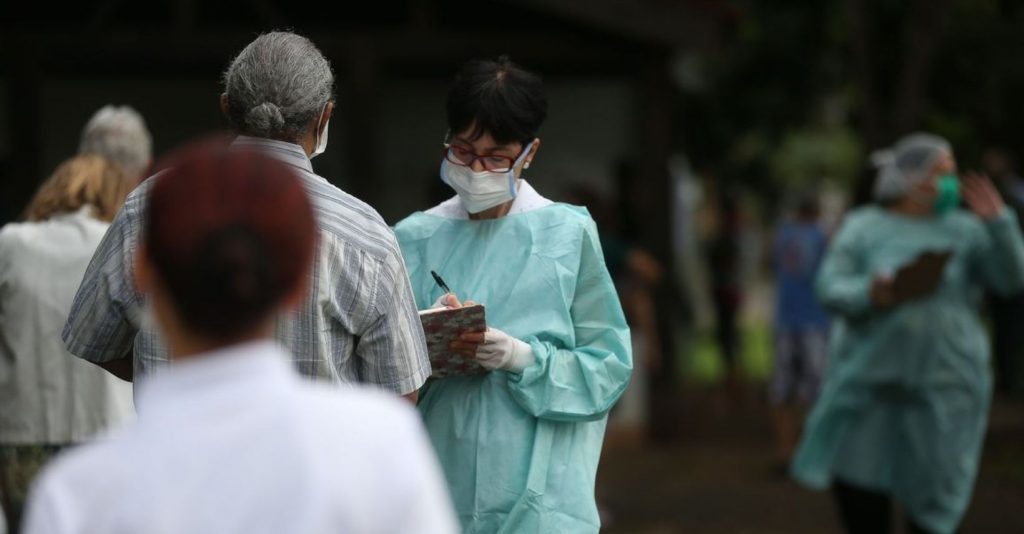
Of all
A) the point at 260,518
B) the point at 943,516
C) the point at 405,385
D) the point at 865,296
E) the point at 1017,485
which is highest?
the point at 260,518

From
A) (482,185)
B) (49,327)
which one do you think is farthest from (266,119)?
(49,327)

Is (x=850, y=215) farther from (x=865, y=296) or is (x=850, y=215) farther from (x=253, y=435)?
(x=253, y=435)

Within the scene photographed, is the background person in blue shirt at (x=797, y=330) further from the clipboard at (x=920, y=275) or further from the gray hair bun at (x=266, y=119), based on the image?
the gray hair bun at (x=266, y=119)

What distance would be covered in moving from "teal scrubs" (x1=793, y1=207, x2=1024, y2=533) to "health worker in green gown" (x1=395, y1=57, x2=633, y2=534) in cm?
272

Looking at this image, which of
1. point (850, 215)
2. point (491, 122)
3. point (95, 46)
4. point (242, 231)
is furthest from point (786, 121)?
point (242, 231)

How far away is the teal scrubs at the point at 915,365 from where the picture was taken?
6.25 metres

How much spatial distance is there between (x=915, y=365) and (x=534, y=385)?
3.00 meters

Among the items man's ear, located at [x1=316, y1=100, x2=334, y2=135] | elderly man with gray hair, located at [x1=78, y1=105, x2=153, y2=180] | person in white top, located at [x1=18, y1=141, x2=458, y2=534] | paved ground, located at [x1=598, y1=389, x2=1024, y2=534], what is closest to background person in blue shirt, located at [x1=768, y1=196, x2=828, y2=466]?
paved ground, located at [x1=598, y1=389, x2=1024, y2=534]

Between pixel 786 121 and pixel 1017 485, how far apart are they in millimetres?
7478

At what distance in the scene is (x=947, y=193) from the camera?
6281 mm

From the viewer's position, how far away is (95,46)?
1002 centimetres

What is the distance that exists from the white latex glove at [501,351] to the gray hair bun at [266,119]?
72cm

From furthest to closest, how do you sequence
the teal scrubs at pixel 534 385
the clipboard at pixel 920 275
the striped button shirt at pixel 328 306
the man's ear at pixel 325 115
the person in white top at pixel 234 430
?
the clipboard at pixel 920 275, the teal scrubs at pixel 534 385, the man's ear at pixel 325 115, the striped button shirt at pixel 328 306, the person in white top at pixel 234 430

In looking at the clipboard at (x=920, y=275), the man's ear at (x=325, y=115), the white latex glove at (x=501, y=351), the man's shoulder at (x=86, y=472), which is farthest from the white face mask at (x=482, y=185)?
the clipboard at (x=920, y=275)
